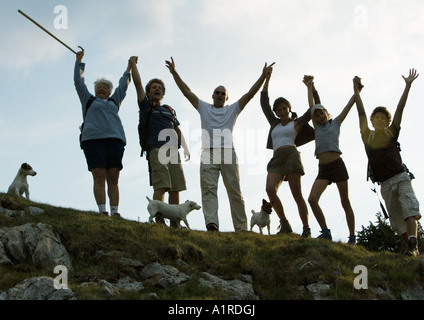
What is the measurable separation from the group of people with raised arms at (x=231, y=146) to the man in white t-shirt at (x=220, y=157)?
2cm

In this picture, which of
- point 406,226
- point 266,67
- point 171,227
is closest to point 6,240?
point 171,227

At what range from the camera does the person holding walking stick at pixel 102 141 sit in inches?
452

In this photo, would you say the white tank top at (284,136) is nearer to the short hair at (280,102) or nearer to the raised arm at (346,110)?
the short hair at (280,102)

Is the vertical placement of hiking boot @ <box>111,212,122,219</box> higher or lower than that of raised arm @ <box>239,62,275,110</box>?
lower

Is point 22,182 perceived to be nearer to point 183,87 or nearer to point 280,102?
point 183,87

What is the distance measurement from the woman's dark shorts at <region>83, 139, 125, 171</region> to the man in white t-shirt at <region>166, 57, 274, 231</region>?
1.90 metres

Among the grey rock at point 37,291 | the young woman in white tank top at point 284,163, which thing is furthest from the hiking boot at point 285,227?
the grey rock at point 37,291

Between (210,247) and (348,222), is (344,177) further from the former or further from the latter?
(210,247)

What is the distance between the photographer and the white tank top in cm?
1222

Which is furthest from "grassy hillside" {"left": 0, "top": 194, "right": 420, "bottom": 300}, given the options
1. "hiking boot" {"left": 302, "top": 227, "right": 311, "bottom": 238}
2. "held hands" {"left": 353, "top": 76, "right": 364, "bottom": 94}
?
"held hands" {"left": 353, "top": 76, "right": 364, "bottom": 94}

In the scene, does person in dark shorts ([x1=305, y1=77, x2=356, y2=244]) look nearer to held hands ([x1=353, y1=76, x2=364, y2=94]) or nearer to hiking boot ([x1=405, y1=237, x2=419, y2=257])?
held hands ([x1=353, y1=76, x2=364, y2=94])

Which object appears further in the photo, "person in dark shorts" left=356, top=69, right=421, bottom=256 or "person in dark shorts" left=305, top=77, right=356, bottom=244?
"person in dark shorts" left=305, top=77, right=356, bottom=244

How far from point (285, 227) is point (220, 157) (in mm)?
2322

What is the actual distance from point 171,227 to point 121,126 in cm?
263
